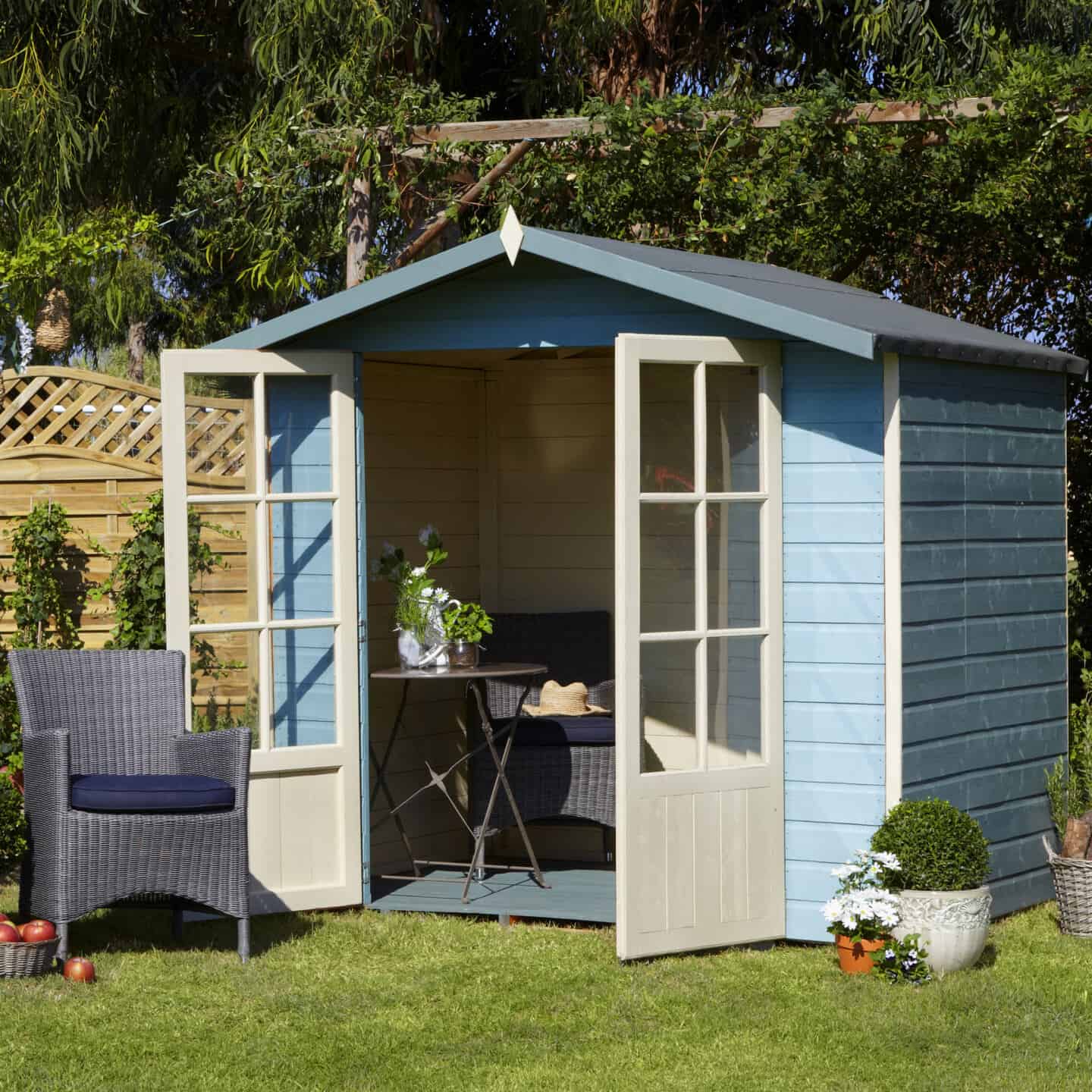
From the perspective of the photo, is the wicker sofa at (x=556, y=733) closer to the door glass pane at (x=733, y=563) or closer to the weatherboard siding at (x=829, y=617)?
the weatherboard siding at (x=829, y=617)

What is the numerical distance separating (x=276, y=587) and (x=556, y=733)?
1333 mm

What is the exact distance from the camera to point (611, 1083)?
4504 millimetres

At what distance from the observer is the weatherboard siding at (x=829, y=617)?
5895 millimetres

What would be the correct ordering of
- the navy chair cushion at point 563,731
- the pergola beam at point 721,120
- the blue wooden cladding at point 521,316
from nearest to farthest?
the blue wooden cladding at point 521,316 < the navy chair cushion at point 563,731 < the pergola beam at point 721,120

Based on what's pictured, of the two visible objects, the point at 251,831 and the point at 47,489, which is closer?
the point at 251,831

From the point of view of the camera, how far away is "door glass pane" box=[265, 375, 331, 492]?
6.39 m

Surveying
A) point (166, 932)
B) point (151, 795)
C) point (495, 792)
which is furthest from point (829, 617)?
point (166, 932)

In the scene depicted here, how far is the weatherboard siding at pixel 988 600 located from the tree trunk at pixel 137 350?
16111mm

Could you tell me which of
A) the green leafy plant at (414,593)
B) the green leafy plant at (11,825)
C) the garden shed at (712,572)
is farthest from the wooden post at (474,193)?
the green leafy plant at (11,825)

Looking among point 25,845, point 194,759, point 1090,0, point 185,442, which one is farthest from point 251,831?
point 1090,0

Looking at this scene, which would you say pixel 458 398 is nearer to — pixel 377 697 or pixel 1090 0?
pixel 377 697

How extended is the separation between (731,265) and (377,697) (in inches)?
87.8

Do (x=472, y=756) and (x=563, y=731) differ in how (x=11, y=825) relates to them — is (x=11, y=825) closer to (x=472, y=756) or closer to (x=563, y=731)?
(x=472, y=756)

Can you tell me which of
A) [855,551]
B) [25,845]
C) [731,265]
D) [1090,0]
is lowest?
[25,845]
